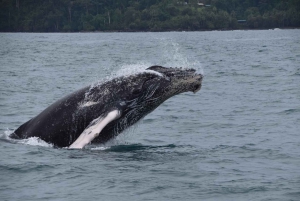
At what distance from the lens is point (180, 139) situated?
1658 cm

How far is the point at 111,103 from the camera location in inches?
522

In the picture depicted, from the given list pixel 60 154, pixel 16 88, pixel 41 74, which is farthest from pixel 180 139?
pixel 41 74

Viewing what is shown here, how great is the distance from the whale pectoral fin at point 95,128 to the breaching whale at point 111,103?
130 millimetres

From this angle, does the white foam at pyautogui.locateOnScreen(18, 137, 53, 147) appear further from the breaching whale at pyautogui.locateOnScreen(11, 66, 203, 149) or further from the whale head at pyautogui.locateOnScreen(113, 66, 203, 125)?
the whale head at pyautogui.locateOnScreen(113, 66, 203, 125)

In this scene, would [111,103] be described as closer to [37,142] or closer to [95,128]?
[95,128]

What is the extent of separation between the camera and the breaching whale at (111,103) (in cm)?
1332

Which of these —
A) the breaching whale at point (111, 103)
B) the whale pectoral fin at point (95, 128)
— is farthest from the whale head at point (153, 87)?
the whale pectoral fin at point (95, 128)

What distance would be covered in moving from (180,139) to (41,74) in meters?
24.0

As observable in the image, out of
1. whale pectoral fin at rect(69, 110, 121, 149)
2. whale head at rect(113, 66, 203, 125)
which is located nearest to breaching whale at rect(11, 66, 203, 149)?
whale head at rect(113, 66, 203, 125)

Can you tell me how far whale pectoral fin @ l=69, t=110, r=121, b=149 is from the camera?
1277 cm

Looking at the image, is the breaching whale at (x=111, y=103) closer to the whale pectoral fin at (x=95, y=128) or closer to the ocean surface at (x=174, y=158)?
the whale pectoral fin at (x=95, y=128)

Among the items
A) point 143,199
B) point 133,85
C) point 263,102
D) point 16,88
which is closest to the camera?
point 143,199

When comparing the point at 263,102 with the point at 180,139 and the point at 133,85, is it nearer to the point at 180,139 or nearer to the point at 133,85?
the point at 180,139

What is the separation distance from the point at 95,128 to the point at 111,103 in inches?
28.7
